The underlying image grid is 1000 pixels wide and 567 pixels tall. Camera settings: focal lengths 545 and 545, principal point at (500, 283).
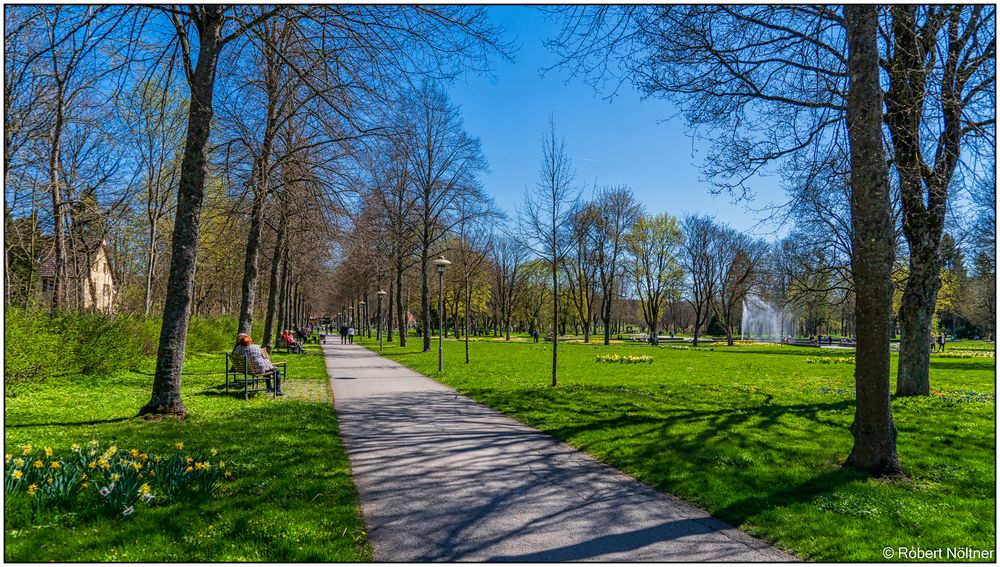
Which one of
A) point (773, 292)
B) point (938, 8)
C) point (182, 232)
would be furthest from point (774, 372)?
point (773, 292)

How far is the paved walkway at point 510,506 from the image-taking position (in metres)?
3.98

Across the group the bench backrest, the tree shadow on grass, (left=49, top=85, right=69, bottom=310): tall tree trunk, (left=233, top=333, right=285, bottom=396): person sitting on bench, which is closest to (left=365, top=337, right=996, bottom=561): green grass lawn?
(left=233, top=333, right=285, bottom=396): person sitting on bench

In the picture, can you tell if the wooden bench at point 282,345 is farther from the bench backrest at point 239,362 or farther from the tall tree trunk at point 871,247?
the tall tree trunk at point 871,247

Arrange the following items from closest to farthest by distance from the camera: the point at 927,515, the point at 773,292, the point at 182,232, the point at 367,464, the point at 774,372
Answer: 1. the point at 927,515
2. the point at 367,464
3. the point at 182,232
4. the point at 774,372
5. the point at 773,292

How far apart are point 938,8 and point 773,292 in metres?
42.6

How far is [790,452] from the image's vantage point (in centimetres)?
681

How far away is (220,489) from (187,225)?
4709mm

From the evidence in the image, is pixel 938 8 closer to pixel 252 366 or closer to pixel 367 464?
pixel 367 464

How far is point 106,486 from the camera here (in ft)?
14.2

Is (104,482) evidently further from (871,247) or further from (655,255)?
(655,255)

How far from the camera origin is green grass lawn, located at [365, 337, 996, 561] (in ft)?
14.4

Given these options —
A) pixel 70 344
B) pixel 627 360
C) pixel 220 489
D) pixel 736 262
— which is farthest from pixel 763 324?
pixel 220 489

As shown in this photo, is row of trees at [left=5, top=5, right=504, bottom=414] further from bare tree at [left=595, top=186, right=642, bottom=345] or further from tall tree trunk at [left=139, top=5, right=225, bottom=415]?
bare tree at [left=595, top=186, right=642, bottom=345]

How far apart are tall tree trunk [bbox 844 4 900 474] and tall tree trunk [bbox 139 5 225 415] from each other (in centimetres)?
853
